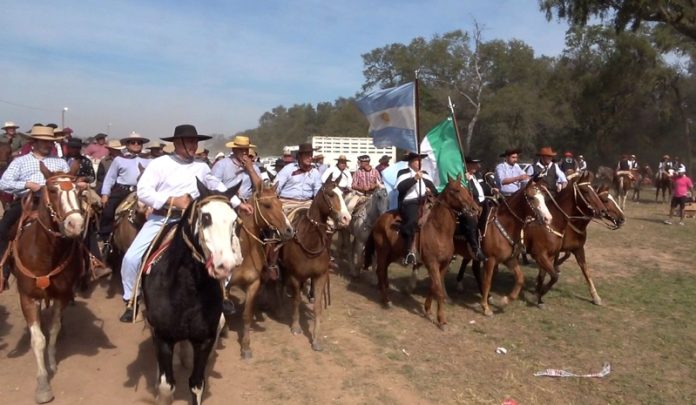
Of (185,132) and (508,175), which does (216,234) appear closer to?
(185,132)

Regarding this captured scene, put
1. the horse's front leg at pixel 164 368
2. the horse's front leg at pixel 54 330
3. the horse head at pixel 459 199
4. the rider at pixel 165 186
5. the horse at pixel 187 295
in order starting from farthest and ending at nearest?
the horse head at pixel 459 199 → the horse's front leg at pixel 54 330 → the rider at pixel 165 186 → the horse's front leg at pixel 164 368 → the horse at pixel 187 295

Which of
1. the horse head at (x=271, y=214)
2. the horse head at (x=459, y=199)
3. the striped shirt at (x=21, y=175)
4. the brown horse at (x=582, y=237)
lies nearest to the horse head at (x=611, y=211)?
the brown horse at (x=582, y=237)

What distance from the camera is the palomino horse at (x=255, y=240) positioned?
6453 millimetres

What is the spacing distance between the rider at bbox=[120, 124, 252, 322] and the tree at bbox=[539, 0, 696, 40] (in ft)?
71.3

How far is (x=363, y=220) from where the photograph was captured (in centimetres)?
1060

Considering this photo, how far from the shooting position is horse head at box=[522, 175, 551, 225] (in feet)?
27.8

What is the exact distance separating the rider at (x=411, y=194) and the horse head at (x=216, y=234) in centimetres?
468

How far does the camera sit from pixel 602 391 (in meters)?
5.93

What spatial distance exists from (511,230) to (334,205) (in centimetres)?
350

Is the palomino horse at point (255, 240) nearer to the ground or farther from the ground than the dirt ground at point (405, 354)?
farther from the ground

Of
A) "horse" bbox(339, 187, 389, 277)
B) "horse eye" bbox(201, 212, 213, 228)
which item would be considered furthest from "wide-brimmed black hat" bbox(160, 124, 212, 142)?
"horse" bbox(339, 187, 389, 277)

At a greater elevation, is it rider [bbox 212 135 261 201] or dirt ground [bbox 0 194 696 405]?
rider [bbox 212 135 261 201]

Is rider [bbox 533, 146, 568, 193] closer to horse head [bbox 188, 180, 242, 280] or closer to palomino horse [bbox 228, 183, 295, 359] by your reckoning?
palomino horse [bbox 228, 183, 295, 359]

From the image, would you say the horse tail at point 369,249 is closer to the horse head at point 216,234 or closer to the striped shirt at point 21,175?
the striped shirt at point 21,175
